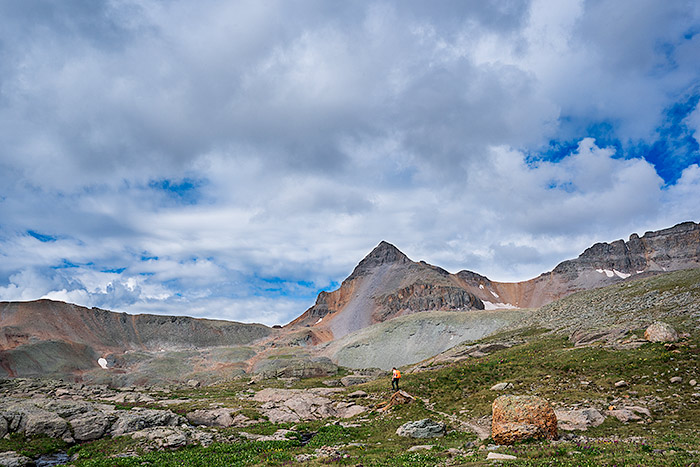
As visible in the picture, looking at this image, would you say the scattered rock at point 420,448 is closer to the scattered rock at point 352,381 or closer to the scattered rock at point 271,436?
the scattered rock at point 271,436

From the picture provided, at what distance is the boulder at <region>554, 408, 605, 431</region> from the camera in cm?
2970

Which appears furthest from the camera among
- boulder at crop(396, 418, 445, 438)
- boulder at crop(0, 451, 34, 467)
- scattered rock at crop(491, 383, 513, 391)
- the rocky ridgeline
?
the rocky ridgeline

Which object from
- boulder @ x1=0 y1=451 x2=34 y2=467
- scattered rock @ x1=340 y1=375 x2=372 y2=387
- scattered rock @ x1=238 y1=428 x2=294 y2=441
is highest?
scattered rock @ x1=340 y1=375 x2=372 y2=387

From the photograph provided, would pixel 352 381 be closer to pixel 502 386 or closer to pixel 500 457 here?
pixel 502 386

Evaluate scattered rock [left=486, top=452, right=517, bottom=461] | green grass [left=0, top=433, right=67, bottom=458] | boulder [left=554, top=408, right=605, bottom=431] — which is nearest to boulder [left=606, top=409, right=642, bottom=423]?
boulder [left=554, top=408, right=605, bottom=431]

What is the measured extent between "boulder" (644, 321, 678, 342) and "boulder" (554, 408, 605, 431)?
1943 centimetres

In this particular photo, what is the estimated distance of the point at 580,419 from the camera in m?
30.6

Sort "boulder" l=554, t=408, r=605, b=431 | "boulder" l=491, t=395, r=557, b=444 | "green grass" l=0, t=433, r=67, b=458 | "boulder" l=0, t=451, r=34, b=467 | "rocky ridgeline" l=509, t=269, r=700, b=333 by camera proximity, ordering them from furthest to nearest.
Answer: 1. "rocky ridgeline" l=509, t=269, r=700, b=333
2. "green grass" l=0, t=433, r=67, b=458
3. "boulder" l=554, t=408, r=605, b=431
4. "boulder" l=0, t=451, r=34, b=467
5. "boulder" l=491, t=395, r=557, b=444

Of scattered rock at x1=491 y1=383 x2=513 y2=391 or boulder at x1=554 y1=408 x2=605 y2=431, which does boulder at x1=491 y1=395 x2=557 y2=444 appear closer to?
boulder at x1=554 y1=408 x2=605 y2=431

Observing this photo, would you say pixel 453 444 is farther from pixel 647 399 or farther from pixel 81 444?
pixel 81 444

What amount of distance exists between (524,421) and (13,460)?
37.5m

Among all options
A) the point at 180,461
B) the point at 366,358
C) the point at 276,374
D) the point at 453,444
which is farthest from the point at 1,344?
the point at 453,444

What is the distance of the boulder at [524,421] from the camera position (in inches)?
987

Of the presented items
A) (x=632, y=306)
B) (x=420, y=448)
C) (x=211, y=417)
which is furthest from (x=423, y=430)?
(x=632, y=306)
